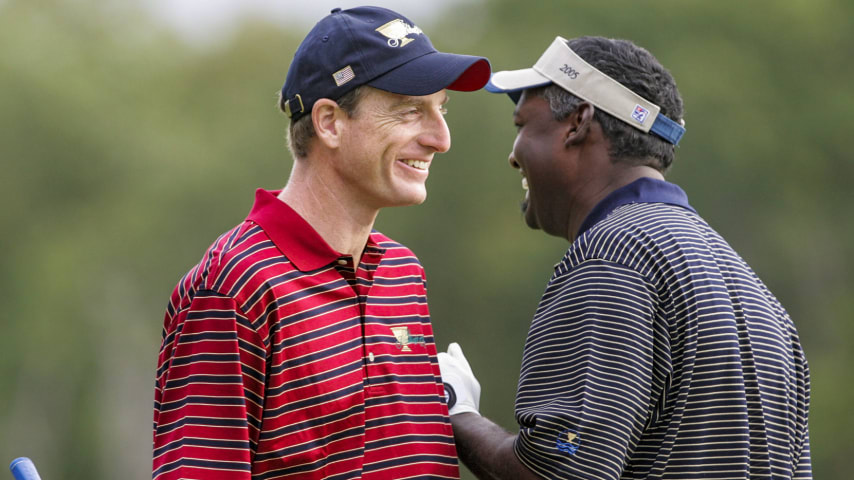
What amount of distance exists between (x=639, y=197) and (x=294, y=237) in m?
0.93

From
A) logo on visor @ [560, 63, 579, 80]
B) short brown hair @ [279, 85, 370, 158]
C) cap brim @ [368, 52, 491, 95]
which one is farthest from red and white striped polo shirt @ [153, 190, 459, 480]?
logo on visor @ [560, 63, 579, 80]

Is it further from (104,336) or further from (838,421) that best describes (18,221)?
(838,421)

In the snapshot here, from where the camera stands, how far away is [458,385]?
331cm

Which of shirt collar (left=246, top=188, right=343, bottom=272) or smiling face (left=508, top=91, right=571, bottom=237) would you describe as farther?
smiling face (left=508, top=91, right=571, bottom=237)

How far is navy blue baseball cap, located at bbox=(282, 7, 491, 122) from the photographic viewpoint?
300 cm

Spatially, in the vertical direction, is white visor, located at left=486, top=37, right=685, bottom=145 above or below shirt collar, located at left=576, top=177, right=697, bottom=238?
above

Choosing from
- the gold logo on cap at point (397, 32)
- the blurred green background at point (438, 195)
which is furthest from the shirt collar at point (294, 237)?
the blurred green background at point (438, 195)

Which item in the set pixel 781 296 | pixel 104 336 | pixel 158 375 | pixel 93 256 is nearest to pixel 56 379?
pixel 104 336

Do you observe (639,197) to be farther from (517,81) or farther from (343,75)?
(343,75)

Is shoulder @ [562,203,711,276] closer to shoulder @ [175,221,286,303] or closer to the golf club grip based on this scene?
shoulder @ [175,221,286,303]

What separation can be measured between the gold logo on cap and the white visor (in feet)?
1.54

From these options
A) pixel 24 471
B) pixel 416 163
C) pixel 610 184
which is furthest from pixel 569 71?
pixel 24 471

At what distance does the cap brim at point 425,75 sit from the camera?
3.01 m

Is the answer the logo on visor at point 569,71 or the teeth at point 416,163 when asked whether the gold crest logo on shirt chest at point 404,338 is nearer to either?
the teeth at point 416,163
